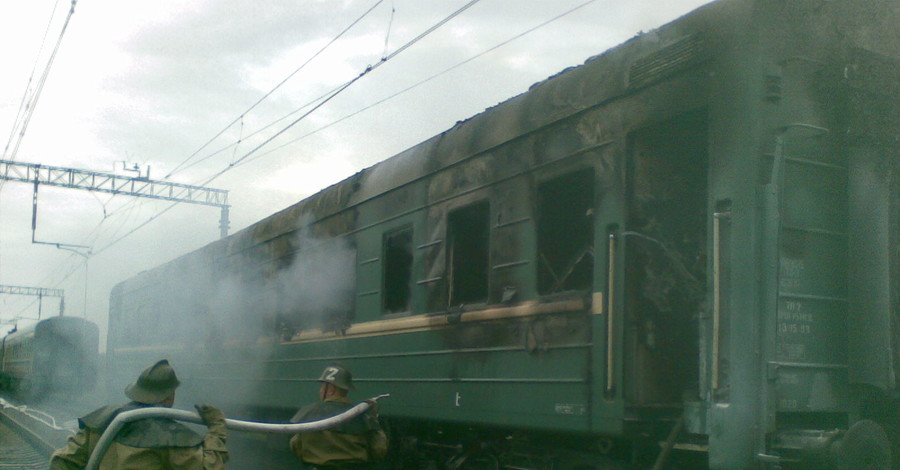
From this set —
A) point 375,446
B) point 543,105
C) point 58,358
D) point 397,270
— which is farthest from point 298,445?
point 58,358

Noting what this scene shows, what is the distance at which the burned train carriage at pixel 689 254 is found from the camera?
498cm

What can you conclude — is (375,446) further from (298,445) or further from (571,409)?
(571,409)

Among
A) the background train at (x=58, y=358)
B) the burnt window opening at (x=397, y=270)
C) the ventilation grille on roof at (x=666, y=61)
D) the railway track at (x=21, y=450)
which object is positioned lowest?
the railway track at (x=21, y=450)

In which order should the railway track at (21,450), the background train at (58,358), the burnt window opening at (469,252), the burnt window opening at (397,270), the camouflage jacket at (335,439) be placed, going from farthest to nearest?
1. the background train at (58,358)
2. the railway track at (21,450)
3. the burnt window opening at (397,270)
4. the burnt window opening at (469,252)
5. the camouflage jacket at (335,439)

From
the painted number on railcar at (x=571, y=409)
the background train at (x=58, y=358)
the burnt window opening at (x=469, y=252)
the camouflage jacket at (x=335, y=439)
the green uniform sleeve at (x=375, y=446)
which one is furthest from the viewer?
the background train at (x=58, y=358)

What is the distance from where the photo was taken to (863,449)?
4809 mm

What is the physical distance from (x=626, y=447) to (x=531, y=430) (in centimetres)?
78

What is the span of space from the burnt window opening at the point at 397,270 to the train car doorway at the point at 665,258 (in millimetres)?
3182

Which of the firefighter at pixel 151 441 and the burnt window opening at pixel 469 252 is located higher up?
the burnt window opening at pixel 469 252

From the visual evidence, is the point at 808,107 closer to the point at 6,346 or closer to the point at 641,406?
the point at 641,406

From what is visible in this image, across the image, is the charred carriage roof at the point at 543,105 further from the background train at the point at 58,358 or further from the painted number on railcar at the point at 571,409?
the background train at the point at 58,358

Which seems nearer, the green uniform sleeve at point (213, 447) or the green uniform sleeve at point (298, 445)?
the green uniform sleeve at point (213, 447)

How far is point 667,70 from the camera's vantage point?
5.52m

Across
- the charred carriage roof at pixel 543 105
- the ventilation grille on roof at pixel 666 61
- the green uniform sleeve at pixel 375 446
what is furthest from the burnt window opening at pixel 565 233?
the green uniform sleeve at pixel 375 446
